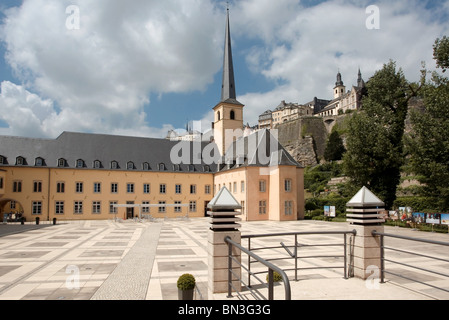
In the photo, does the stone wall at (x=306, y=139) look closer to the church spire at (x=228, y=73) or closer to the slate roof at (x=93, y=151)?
the church spire at (x=228, y=73)

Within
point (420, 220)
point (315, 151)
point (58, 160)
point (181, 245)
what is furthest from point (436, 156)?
point (315, 151)

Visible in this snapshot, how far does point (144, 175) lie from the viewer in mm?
44844

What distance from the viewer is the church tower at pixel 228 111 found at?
50.9m

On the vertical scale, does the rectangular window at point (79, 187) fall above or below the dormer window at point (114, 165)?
below

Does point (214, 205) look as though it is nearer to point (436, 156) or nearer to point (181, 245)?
point (181, 245)

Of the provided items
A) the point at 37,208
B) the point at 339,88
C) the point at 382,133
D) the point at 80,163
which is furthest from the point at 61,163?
the point at 339,88

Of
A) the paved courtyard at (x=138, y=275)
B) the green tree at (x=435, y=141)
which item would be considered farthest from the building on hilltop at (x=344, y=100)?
the paved courtyard at (x=138, y=275)

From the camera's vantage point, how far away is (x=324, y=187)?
60.2 meters

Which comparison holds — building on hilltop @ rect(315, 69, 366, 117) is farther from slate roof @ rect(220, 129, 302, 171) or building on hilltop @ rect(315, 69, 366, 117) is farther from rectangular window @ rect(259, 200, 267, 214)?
rectangular window @ rect(259, 200, 267, 214)

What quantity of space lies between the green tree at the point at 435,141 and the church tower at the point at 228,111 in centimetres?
2791

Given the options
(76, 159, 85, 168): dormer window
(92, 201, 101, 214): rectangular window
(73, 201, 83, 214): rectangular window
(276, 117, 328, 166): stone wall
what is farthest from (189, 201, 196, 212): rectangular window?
(276, 117, 328, 166): stone wall

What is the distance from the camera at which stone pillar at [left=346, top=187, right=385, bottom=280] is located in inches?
335

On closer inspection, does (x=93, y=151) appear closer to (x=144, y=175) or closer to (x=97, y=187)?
(x=97, y=187)
